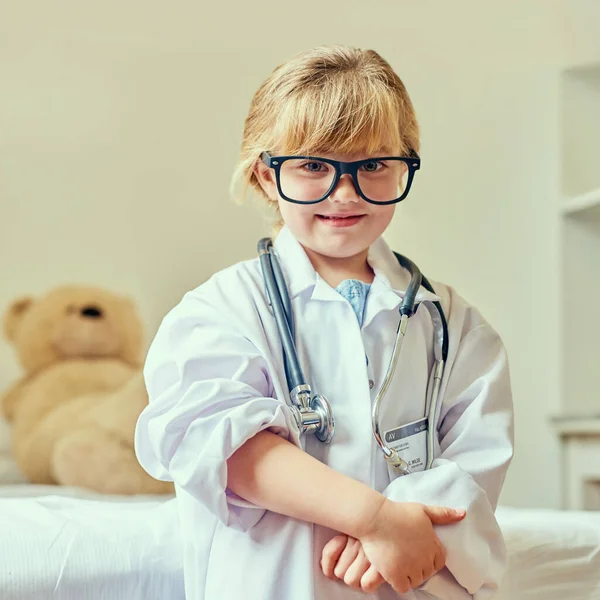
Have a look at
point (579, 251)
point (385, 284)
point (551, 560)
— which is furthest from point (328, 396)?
point (579, 251)

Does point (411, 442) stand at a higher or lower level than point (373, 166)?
lower

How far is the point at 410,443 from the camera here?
94 centimetres

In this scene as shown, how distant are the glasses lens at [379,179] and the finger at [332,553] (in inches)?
14.1

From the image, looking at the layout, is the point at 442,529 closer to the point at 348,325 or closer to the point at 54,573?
the point at 348,325

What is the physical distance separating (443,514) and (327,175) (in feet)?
1.22

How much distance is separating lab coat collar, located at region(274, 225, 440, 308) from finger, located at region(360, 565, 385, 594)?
279 millimetres

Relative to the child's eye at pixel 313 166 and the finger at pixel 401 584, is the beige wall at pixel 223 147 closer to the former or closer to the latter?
the child's eye at pixel 313 166

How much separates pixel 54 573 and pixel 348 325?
0.40 m

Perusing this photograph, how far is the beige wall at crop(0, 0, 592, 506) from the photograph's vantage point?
212 centimetres

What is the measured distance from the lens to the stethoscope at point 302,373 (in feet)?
2.90

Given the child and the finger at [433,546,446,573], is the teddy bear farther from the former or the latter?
the finger at [433,546,446,573]

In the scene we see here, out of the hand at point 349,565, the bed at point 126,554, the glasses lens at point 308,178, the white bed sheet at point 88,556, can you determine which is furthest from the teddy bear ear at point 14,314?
the hand at point 349,565

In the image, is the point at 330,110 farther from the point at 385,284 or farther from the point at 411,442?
the point at 411,442

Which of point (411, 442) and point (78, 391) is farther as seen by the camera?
point (78, 391)
